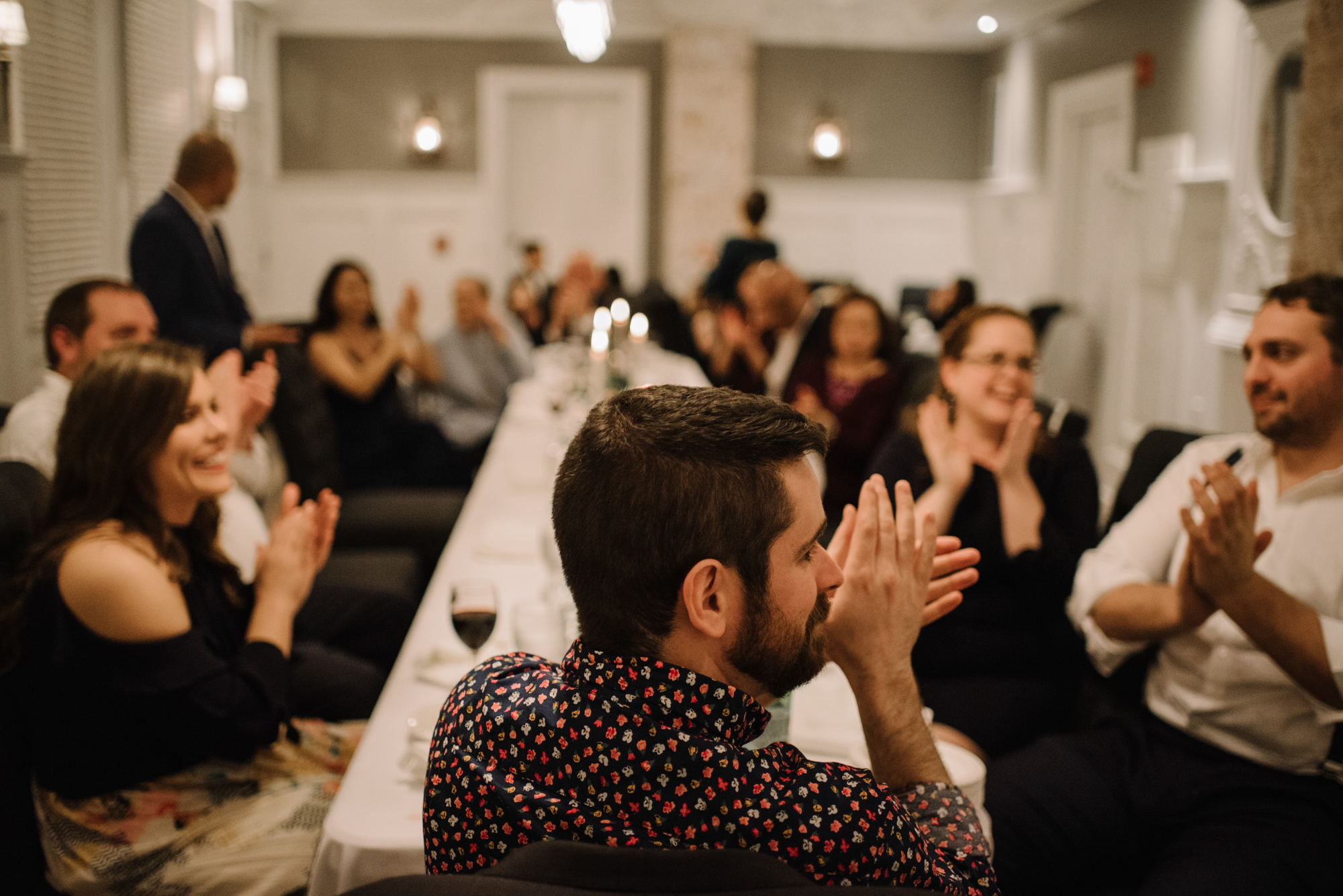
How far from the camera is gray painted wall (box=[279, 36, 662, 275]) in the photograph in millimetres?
8352

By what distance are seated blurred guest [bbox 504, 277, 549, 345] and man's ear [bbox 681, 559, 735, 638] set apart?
18.5ft

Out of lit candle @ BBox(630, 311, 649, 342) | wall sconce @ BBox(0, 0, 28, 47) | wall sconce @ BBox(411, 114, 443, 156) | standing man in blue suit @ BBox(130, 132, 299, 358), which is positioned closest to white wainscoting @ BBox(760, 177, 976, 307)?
wall sconce @ BBox(411, 114, 443, 156)

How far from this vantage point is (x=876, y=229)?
8.87 meters

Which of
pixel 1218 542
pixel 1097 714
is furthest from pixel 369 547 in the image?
pixel 1218 542

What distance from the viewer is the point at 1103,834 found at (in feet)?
4.98

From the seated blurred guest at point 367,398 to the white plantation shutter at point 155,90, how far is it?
2.84 feet

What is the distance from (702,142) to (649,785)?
26.2ft

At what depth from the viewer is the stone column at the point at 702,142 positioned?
8250mm

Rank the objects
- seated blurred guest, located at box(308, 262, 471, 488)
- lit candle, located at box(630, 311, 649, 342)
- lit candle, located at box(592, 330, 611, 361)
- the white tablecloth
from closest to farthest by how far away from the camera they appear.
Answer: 1. the white tablecloth
2. lit candle, located at box(592, 330, 611, 361)
3. lit candle, located at box(630, 311, 649, 342)
4. seated blurred guest, located at box(308, 262, 471, 488)

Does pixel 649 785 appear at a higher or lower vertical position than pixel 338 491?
higher

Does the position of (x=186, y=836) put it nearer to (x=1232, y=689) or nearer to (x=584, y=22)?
(x=1232, y=689)

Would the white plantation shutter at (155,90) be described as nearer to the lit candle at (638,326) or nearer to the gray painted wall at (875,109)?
the lit candle at (638,326)

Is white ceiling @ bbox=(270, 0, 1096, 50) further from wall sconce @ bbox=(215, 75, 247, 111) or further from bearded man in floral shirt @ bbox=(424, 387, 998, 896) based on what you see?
bearded man in floral shirt @ bbox=(424, 387, 998, 896)

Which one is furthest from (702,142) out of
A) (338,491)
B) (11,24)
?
(11,24)
